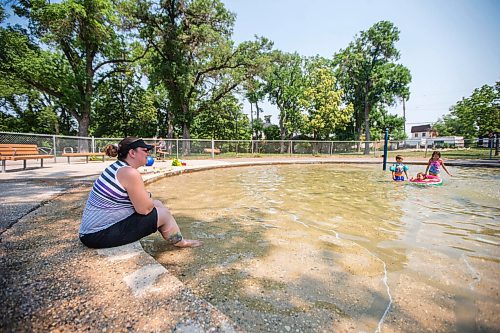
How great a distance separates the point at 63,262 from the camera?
2.24 meters

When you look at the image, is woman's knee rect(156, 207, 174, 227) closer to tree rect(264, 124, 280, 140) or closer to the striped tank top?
the striped tank top

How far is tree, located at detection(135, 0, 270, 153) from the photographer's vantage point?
22.8m

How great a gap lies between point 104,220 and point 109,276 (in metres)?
0.63

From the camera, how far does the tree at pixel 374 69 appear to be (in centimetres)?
3497

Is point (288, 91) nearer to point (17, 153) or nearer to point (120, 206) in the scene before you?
point (17, 153)

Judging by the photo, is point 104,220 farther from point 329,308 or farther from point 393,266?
point 393,266

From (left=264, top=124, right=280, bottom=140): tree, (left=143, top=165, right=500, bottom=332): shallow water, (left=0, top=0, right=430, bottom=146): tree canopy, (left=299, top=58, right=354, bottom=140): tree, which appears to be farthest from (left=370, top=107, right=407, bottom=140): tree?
(left=143, top=165, right=500, bottom=332): shallow water

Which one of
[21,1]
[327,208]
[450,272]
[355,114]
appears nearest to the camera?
[450,272]

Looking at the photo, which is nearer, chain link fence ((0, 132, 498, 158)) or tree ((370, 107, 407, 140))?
chain link fence ((0, 132, 498, 158))

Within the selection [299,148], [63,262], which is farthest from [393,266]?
[299,148]

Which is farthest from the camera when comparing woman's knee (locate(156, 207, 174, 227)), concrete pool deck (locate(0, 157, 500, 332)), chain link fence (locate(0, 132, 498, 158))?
chain link fence (locate(0, 132, 498, 158))

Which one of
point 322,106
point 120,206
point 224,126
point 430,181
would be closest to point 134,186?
point 120,206

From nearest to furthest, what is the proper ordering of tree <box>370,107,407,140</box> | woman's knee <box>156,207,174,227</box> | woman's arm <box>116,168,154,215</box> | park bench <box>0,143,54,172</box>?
woman's arm <box>116,168,154,215</box>
woman's knee <box>156,207,174,227</box>
park bench <box>0,143,54,172</box>
tree <box>370,107,407,140</box>

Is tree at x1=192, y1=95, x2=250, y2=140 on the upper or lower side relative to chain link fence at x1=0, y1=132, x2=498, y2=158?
upper
